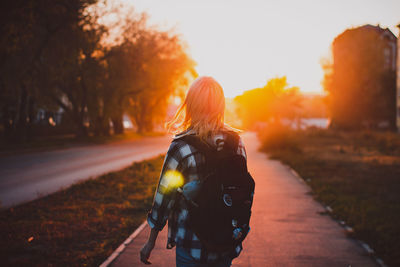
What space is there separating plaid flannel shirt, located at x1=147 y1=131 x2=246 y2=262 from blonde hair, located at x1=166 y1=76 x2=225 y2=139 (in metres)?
0.07

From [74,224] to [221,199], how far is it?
444cm

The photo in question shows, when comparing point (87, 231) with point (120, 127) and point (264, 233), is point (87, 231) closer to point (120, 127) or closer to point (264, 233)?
point (264, 233)

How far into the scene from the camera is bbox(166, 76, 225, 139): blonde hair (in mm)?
2252

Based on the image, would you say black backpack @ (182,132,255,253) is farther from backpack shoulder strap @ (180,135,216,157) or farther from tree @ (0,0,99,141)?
tree @ (0,0,99,141)

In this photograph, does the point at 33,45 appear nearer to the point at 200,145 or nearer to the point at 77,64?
the point at 77,64

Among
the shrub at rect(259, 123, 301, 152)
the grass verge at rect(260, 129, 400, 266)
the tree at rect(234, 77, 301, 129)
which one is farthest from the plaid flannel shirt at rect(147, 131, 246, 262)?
the tree at rect(234, 77, 301, 129)

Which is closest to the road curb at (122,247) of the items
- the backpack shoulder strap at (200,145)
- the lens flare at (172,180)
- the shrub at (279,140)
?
the lens flare at (172,180)

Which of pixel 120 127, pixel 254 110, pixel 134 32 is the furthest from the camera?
pixel 254 110

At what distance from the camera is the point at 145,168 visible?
12609mm

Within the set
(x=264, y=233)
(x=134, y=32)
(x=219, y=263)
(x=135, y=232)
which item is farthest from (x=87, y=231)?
(x=134, y=32)

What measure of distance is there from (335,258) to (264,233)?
127 centimetres

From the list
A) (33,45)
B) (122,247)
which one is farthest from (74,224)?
(33,45)

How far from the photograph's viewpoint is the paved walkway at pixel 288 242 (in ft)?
14.1

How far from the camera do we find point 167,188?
2252 millimetres
